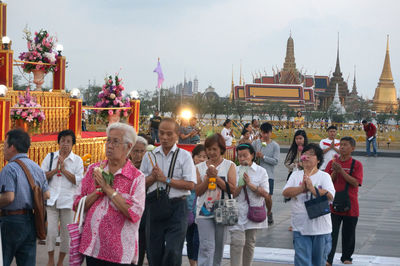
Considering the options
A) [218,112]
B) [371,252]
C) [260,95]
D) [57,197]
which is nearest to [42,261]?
[57,197]

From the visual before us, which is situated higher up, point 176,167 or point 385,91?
point 385,91

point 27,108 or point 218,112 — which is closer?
point 27,108

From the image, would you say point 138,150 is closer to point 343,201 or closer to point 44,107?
point 343,201

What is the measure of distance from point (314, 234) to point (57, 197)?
3310 millimetres

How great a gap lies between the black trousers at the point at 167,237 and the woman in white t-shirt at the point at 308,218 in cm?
134

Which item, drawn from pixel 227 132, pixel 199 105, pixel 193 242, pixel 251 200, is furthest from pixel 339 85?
pixel 251 200

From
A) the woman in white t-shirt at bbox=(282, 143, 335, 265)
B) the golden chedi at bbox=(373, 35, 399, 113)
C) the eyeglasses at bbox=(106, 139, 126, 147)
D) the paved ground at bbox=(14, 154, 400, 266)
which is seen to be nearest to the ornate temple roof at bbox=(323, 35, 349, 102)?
the golden chedi at bbox=(373, 35, 399, 113)

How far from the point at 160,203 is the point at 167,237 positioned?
350 mm

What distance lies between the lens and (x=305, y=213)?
6562 millimetres

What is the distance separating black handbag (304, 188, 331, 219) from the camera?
21.1 feet

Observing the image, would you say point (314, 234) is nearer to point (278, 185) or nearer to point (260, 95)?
point (278, 185)

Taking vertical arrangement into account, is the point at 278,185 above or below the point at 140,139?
below

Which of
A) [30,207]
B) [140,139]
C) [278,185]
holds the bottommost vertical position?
[278,185]

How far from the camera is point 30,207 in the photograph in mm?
5523
